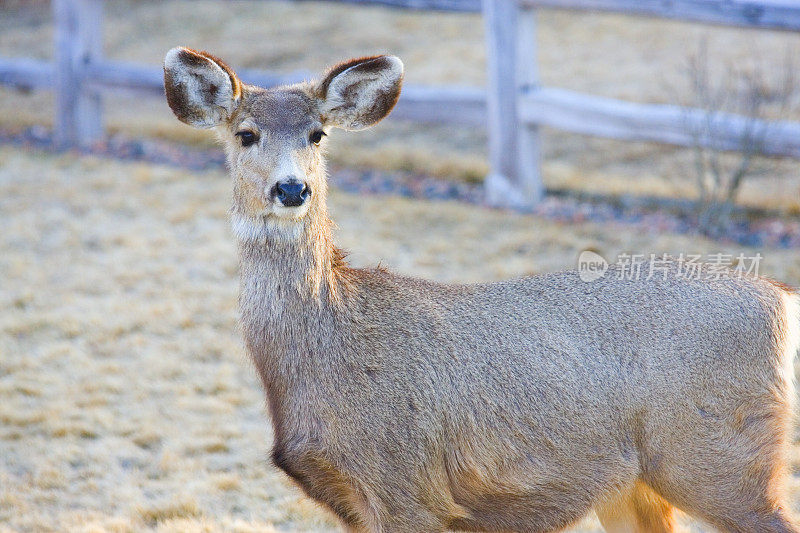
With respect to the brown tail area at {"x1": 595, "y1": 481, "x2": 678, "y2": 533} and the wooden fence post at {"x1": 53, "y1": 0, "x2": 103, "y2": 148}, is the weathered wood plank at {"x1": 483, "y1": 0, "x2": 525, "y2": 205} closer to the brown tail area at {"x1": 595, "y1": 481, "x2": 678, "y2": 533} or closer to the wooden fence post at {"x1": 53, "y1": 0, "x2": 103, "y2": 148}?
the wooden fence post at {"x1": 53, "y1": 0, "x2": 103, "y2": 148}

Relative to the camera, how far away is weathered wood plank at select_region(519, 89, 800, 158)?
26.6 feet

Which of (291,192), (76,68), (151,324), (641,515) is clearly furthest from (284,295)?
(76,68)

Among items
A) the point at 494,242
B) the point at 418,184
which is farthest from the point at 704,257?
the point at 418,184

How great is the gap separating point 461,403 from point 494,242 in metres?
4.77

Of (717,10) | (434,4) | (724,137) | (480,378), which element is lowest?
(480,378)

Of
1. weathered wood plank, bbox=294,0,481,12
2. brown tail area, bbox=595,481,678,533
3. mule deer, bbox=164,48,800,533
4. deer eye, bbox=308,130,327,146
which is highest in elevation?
weathered wood plank, bbox=294,0,481,12

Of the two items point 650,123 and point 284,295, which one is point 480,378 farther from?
point 650,123

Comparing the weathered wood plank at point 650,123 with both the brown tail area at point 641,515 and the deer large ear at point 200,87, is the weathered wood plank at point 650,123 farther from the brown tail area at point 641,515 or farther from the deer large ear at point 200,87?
the deer large ear at point 200,87

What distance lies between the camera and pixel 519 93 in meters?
9.30

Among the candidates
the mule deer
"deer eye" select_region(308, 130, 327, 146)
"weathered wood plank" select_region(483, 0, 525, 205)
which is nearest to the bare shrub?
"weathered wood plank" select_region(483, 0, 525, 205)

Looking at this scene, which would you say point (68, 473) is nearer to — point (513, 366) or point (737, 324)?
point (513, 366)

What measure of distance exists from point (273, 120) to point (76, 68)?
27.7ft

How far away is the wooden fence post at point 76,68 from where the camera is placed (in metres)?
11.5

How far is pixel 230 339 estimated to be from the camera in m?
7.19
